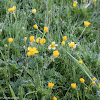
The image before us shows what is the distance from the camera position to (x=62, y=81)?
1.44m

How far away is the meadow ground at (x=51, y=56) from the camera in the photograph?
1281 mm

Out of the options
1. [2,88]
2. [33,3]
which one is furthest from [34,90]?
[33,3]

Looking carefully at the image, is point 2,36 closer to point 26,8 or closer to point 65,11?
point 26,8

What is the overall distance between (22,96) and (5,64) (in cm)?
39

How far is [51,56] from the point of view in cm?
128

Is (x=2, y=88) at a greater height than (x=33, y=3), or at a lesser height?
lesser

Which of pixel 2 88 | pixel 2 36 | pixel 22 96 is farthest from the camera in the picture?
pixel 2 36

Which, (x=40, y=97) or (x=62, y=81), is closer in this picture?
(x=40, y=97)

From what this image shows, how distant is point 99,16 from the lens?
2.41 meters

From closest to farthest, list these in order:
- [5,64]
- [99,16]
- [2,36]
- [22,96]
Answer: [22,96], [5,64], [2,36], [99,16]

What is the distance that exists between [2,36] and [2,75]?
585 millimetres

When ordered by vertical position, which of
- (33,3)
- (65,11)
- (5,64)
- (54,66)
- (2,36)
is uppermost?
(33,3)

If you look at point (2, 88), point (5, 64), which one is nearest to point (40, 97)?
point (2, 88)

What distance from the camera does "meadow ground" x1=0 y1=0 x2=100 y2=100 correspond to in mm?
1281
